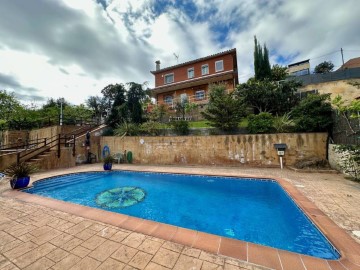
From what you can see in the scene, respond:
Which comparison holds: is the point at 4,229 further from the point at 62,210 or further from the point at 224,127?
the point at 224,127

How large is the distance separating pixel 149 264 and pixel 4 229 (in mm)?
3290

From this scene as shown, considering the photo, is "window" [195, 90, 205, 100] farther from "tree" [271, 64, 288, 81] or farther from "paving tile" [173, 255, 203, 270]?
"paving tile" [173, 255, 203, 270]

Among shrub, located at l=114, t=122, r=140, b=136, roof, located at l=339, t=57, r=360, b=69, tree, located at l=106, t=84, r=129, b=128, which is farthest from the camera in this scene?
roof, located at l=339, t=57, r=360, b=69

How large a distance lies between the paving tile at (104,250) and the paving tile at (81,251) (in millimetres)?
92

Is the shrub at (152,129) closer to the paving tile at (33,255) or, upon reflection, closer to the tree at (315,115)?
the tree at (315,115)

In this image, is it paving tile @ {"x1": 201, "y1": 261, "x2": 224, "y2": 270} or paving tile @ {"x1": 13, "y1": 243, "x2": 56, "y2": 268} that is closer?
paving tile @ {"x1": 201, "y1": 261, "x2": 224, "y2": 270}

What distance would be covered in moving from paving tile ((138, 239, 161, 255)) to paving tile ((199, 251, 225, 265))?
0.72 meters

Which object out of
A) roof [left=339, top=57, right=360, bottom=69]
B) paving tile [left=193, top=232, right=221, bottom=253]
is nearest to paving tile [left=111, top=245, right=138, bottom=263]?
paving tile [left=193, top=232, right=221, bottom=253]

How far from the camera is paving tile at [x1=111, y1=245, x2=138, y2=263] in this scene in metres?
2.29

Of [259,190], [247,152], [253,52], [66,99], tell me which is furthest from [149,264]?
[66,99]

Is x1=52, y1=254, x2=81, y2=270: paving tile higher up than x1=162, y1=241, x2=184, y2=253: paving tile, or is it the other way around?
x1=52, y1=254, x2=81, y2=270: paving tile

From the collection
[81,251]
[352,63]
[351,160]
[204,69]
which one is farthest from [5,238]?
[352,63]

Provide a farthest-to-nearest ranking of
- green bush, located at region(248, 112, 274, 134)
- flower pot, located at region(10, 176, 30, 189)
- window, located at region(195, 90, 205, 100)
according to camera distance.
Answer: window, located at region(195, 90, 205, 100) < green bush, located at region(248, 112, 274, 134) < flower pot, located at region(10, 176, 30, 189)

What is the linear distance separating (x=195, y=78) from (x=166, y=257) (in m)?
20.8
